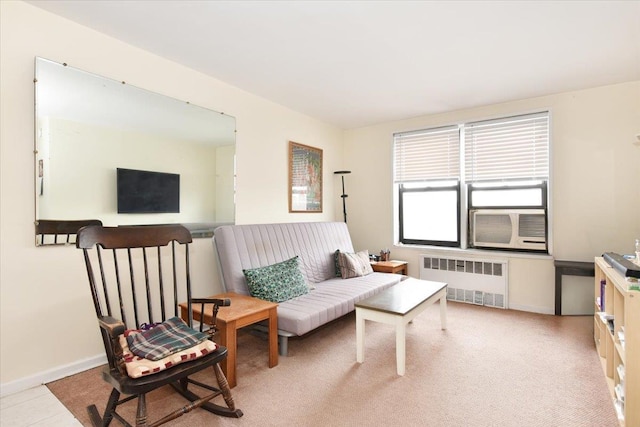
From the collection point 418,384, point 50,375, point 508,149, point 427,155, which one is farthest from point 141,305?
point 508,149

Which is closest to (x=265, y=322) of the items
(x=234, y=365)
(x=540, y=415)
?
(x=234, y=365)

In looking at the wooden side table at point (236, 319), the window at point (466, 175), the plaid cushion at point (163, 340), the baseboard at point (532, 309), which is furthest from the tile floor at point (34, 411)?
the baseboard at point (532, 309)

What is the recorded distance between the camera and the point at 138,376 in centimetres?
144

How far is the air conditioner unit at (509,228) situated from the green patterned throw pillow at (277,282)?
95.8 inches

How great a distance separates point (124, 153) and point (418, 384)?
8.95 ft

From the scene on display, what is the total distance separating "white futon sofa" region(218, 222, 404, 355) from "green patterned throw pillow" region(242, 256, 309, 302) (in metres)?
0.08

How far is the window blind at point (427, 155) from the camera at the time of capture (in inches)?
166

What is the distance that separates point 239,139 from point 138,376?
2456 mm

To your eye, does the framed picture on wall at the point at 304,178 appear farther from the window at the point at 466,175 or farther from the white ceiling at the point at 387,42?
the window at the point at 466,175

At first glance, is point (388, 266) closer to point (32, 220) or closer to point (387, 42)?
point (387, 42)

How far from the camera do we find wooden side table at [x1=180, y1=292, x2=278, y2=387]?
2.05 metres

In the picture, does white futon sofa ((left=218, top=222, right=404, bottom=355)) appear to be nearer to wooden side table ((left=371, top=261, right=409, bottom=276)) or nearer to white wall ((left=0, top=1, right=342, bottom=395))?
wooden side table ((left=371, top=261, right=409, bottom=276))

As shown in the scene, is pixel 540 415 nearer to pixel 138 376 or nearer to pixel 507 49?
pixel 138 376

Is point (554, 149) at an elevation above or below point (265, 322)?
above
